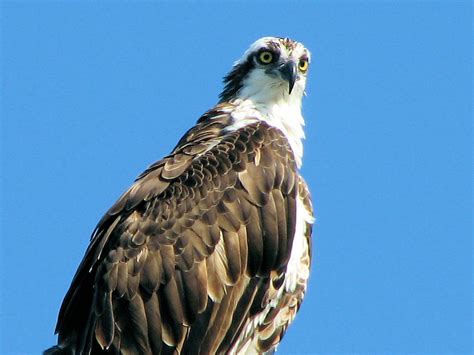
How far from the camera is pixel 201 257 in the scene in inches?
522

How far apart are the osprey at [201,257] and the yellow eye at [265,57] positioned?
Result: 1.14 meters

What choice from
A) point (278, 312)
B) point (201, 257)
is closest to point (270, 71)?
point (201, 257)

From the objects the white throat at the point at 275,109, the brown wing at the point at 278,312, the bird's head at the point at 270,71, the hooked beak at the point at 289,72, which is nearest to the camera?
the brown wing at the point at 278,312

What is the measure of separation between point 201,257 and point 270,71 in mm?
2792

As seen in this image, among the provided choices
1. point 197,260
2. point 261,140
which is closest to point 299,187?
point 261,140

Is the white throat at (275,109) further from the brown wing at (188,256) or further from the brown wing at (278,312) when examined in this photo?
the brown wing at (278,312)

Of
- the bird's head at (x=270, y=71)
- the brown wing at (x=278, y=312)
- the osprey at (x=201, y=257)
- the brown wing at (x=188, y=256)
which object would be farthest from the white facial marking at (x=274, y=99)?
the brown wing at (x=278, y=312)

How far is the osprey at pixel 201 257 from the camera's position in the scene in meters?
13.0

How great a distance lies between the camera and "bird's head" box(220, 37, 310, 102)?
14922mm

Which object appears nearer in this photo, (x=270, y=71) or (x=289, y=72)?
A: (x=289, y=72)

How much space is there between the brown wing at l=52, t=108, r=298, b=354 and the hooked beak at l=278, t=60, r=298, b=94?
3.82ft

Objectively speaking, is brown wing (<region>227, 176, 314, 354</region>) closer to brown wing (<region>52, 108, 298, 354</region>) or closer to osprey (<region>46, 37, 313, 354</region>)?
osprey (<region>46, 37, 313, 354</region>)

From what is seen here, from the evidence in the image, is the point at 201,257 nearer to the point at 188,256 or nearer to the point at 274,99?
the point at 188,256

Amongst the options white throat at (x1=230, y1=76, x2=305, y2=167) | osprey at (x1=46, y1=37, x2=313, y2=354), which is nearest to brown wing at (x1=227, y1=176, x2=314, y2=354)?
osprey at (x1=46, y1=37, x2=313, y2=354)
